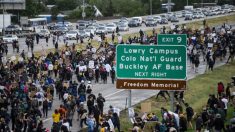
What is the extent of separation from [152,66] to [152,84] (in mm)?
662

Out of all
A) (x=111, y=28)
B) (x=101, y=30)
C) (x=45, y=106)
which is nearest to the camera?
(x=45, y=106)

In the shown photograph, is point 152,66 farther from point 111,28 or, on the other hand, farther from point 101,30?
point 111,28

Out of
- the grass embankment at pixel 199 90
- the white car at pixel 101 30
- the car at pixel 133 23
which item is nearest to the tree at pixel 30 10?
the car at pixel 133 23

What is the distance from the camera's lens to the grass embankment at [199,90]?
101 feet

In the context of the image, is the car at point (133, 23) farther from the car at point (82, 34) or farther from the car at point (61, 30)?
the car at point (82, 34)

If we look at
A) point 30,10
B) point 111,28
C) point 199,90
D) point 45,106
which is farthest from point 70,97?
point 30,10

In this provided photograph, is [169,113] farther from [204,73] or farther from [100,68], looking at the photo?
[204,73]

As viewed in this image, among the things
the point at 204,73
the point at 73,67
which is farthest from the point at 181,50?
the point at 204,73

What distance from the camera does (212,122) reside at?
21.8m

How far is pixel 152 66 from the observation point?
69.0 ft

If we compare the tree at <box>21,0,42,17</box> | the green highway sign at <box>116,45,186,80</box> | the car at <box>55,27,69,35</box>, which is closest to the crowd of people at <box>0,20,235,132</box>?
the green highway sign at <box>116,45,186,80</box>

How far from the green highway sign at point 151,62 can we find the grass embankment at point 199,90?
21.7 feet

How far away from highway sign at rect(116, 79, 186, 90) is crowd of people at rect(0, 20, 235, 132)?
1.47m

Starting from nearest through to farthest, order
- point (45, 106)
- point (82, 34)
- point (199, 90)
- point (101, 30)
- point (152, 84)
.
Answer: point (152, 84) < point (45, 106) < point (199, 90) < point (82, 34) < point (101, 30)
